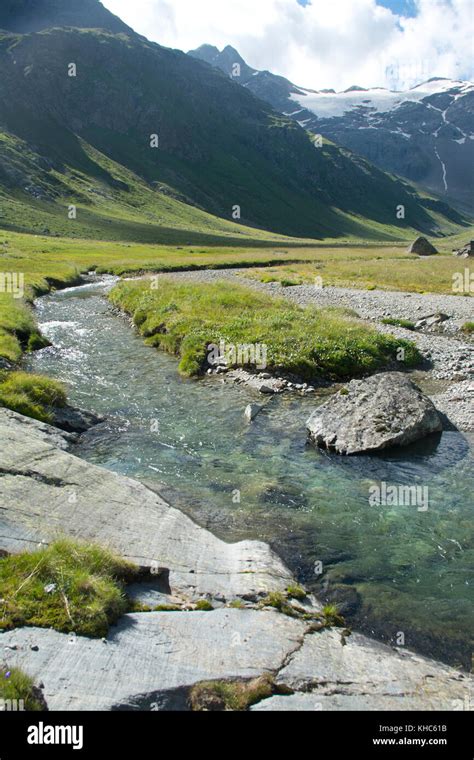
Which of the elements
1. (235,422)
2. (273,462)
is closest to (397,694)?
(273,462)

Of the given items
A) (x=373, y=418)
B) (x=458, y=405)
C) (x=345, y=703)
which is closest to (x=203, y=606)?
(x=345, y=703)

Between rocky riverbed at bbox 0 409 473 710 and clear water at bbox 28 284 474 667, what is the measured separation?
100 centimetres

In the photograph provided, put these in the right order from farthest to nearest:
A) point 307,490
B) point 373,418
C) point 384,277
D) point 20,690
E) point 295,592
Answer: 1. point 384,277
2. point 373,418
3. point 307,490
4. point 295,592
5. point 20,690

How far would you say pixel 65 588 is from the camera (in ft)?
28.3

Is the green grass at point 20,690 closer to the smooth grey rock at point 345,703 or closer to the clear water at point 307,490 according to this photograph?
the smooth grey rock at point 345,703

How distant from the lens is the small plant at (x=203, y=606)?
9.27 m

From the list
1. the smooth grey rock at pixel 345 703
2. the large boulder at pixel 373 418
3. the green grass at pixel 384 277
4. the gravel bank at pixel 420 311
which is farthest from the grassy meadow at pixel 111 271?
the smooth grey rock at pixel 345 703

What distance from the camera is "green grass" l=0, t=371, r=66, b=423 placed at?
61.3ft

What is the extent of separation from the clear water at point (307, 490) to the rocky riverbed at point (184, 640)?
3.28 feet

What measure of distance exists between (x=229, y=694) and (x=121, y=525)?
16.6 feet

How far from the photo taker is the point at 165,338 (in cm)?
3241

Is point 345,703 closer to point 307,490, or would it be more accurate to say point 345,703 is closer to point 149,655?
point 149,655

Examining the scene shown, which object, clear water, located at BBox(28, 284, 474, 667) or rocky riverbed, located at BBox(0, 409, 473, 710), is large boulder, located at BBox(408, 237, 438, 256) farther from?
rocky riverbed, located at BBox(0, 409, 473, 710)
